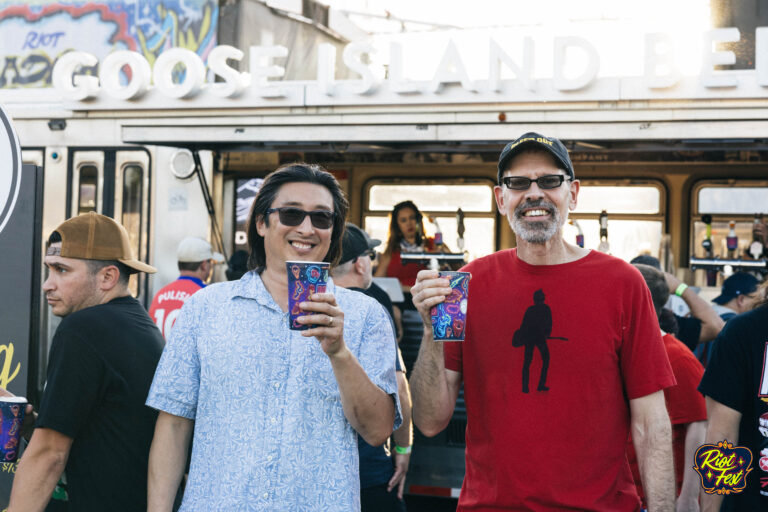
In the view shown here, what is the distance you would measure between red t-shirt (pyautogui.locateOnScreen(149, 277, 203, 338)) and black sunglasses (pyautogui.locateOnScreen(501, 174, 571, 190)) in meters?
4.30

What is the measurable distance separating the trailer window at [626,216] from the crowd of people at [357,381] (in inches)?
228

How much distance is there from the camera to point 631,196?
887 cm

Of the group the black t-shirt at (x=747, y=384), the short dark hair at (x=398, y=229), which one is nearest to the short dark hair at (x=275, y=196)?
the black t-shirt at (x=747, y=384)

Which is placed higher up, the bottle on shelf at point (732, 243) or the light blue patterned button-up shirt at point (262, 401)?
the bottle on shelf at point (732, 243)

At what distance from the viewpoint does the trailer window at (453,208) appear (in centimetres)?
909

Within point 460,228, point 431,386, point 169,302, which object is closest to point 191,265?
point 169,302

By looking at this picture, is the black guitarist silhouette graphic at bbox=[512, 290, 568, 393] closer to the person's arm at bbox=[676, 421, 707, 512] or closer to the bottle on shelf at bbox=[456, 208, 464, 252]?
the person's arm at bbox=[676, 421, 707, 512]

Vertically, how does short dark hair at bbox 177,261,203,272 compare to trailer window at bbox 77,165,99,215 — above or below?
below

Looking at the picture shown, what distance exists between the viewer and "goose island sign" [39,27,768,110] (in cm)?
660

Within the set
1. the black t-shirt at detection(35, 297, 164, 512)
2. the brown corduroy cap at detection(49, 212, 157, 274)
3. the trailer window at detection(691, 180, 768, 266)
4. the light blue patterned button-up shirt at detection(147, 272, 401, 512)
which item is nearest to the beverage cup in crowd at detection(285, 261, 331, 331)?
the light blue patterned button-up shirt at detection(147, 272, 401, 512)

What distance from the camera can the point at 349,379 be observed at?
2.36 metres

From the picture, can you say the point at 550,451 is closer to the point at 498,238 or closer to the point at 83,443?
the point at 83,443

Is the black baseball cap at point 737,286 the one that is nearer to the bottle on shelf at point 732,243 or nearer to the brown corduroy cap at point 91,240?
the bottle on shelf at point 732,243

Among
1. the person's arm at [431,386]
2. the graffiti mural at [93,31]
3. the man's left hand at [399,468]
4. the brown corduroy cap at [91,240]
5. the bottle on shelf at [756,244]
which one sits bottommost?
the man's left hand at [399,468]
